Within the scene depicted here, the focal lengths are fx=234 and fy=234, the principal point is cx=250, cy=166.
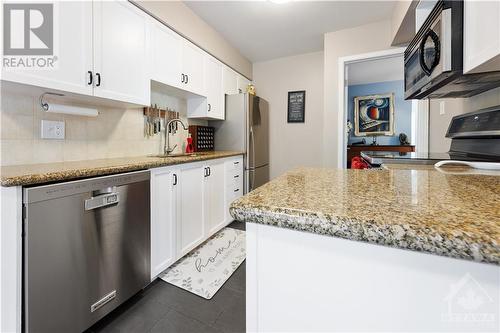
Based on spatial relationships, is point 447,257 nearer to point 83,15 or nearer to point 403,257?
point 403,257

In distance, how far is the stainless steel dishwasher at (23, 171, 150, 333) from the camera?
1030 millimetres

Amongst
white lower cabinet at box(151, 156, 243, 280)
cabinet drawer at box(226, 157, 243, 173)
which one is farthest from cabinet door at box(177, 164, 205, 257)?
cabinet drawer at box(226, 157, 243, 173)

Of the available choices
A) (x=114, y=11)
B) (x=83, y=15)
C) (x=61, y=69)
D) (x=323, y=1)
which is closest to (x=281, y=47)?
(x=323, y=1)

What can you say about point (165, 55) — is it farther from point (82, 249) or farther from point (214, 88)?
point (82, 249)

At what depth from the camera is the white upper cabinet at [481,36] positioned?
81cm

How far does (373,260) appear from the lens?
0.39 metres

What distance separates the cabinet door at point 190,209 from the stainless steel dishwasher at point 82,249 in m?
0.42

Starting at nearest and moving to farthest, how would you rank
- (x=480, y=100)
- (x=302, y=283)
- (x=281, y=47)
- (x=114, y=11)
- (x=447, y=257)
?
(x=447, y=257)
(x=302, y=283)
(x=480, y=100)
(x=114, y=11)
(x=281, y=47)

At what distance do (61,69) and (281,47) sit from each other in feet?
9.42

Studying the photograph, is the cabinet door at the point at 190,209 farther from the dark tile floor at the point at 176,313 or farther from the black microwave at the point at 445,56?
the black microwave at the point at 445,56

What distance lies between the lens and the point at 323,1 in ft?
7.73

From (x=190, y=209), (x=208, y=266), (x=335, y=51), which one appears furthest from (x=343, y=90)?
(x=208, y=266)

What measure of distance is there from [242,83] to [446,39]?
2978 mm

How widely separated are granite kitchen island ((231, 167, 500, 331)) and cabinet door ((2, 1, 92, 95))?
4.88ft
